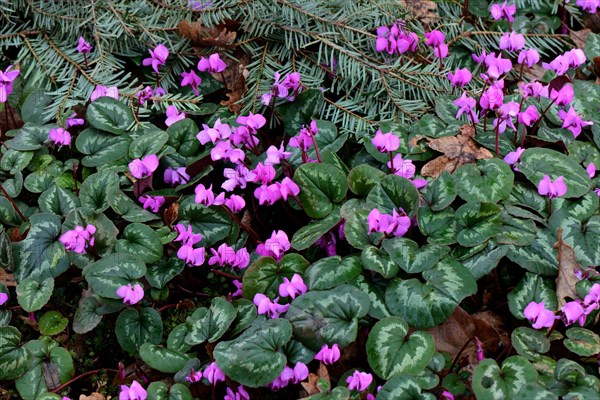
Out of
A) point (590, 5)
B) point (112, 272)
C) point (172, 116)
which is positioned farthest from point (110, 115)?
point (590, 5)

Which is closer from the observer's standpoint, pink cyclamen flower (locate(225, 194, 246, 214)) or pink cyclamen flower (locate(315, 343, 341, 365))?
pink cyclamen flower (locate(315, 343, 341, 365))

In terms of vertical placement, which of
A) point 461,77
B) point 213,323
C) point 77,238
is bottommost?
point 213,323

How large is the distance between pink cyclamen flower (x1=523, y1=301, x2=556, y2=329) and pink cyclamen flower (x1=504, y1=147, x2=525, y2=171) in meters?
0.64

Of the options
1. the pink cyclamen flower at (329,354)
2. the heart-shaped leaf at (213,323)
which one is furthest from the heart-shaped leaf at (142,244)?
the pink cyclamen flower at (329,354)

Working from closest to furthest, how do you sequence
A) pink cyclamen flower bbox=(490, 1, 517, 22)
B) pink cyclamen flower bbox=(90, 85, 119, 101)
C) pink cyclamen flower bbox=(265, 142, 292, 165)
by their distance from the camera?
pink cyclamen flower bbox=(265, 142, 292, 165) → pink cyclamen flower bbox=(90, 85, 119, 101) → pink cyclamen flower bbox=(490, 1, 517, 22)

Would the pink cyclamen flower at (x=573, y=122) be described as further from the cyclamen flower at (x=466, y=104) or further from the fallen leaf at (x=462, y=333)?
the fallen leaf at (x=462, y=333)

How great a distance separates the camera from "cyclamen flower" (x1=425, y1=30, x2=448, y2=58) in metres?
2.90

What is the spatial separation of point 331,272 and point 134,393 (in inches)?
26.1

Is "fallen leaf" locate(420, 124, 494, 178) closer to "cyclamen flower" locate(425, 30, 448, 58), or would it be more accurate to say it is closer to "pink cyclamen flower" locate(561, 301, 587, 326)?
"cyclamen flower" locate(425, 30, 448, 58)

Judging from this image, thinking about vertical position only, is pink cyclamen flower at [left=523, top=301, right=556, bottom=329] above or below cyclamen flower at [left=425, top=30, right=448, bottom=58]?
below

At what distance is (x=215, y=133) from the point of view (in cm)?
259

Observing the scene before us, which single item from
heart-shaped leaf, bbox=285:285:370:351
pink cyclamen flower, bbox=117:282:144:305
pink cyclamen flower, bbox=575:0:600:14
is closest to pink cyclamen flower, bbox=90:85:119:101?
pink cyclamen flower, bbox=117:282:144:305

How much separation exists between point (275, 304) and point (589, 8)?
7.32 feet

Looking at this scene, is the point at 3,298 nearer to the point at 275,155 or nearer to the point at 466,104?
the point at 275,155
